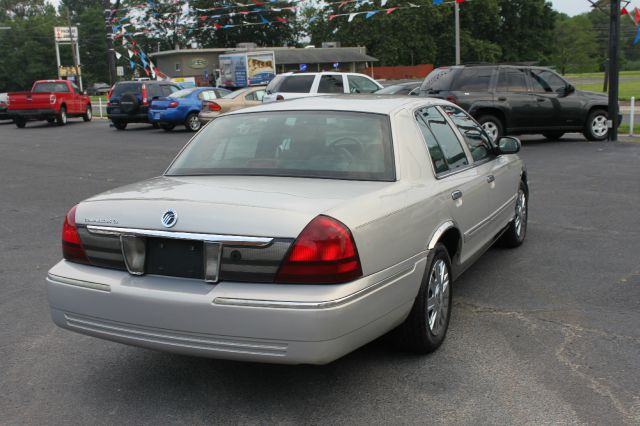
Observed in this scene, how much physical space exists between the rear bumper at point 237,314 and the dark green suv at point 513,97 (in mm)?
12838

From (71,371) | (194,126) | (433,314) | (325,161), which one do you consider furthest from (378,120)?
(194,126)

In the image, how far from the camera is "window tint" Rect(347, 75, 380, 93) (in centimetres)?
2058

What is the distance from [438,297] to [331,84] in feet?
53.4

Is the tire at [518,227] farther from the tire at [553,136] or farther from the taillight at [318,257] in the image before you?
the tire at [553,136]

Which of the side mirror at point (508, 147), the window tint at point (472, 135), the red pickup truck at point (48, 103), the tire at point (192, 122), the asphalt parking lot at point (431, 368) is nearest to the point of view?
the asphalt parking lot at point (431, 368)

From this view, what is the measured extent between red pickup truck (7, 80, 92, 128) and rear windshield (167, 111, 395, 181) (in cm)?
2588

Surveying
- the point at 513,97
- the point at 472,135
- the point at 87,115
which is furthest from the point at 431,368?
the point at 87,115

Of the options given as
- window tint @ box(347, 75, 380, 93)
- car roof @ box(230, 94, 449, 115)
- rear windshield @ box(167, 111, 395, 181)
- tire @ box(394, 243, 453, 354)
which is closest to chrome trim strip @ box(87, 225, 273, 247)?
rear windshield @ box(167, 111, 395, 181)

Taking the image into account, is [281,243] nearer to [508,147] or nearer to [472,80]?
[508,147]

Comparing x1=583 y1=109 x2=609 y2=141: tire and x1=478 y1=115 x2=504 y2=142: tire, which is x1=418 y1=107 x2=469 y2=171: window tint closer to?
x1=478 y1=115 x2=504 y2=142: tire

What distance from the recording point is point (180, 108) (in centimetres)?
2378

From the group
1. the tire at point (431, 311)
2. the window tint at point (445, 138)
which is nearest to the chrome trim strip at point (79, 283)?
the tire at point (431, 311)

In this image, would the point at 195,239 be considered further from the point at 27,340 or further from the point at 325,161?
the point at 27,340

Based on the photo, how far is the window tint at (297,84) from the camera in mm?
20203
